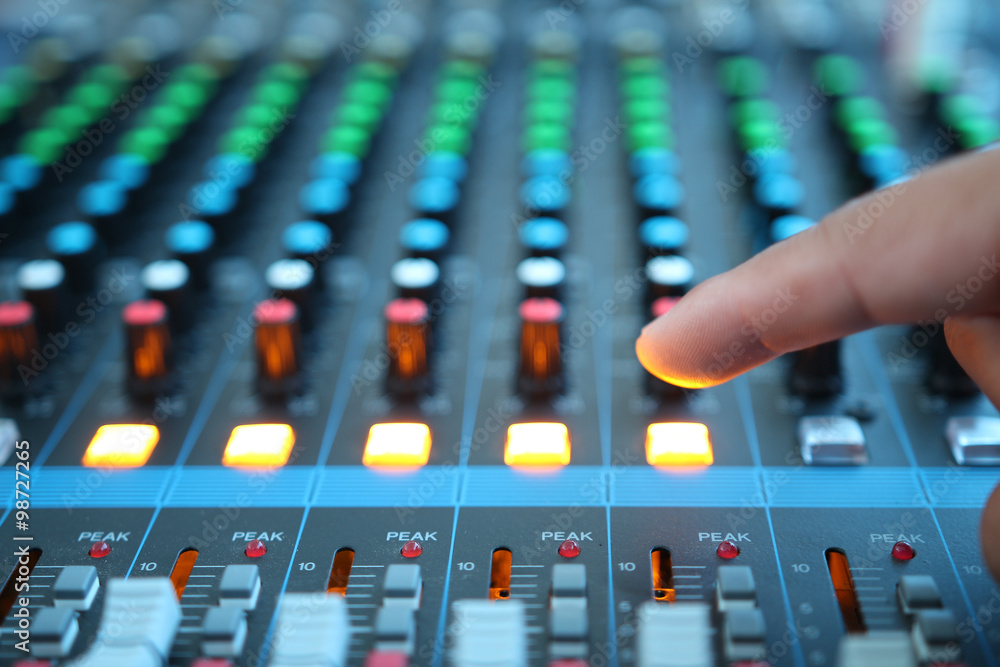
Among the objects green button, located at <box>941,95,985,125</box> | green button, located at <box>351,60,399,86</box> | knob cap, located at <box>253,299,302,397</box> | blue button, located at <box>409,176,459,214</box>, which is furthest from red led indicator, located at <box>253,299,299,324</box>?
green button, located at <box>941,95,985,125</box>

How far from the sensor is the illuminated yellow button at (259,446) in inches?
46.8

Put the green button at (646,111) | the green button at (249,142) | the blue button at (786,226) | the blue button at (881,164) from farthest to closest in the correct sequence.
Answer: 1. the green button at (646,111)
2. the green button at (249,142)
3. the blue button at (881,164)
4. the blue button at (786,226)

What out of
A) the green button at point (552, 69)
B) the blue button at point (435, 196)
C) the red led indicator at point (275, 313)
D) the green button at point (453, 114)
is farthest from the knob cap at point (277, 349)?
the green button at point (552, 69)

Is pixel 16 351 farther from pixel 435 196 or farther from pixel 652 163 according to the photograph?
pixel 652 163

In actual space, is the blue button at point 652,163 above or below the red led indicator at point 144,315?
above

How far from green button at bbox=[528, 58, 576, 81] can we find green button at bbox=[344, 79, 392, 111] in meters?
0.36

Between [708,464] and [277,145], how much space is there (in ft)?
3.92

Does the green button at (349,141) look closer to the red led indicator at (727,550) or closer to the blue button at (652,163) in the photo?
the blue button at (652,163)

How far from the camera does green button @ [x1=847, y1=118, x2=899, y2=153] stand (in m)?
1.77

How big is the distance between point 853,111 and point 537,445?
116 centimetres

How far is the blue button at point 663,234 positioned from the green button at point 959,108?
67 centimetres

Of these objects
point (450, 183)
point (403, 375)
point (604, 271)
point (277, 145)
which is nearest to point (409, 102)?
point (277, 145)

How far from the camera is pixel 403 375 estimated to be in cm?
128

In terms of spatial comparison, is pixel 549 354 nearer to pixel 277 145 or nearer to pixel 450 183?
pixel 450 183
